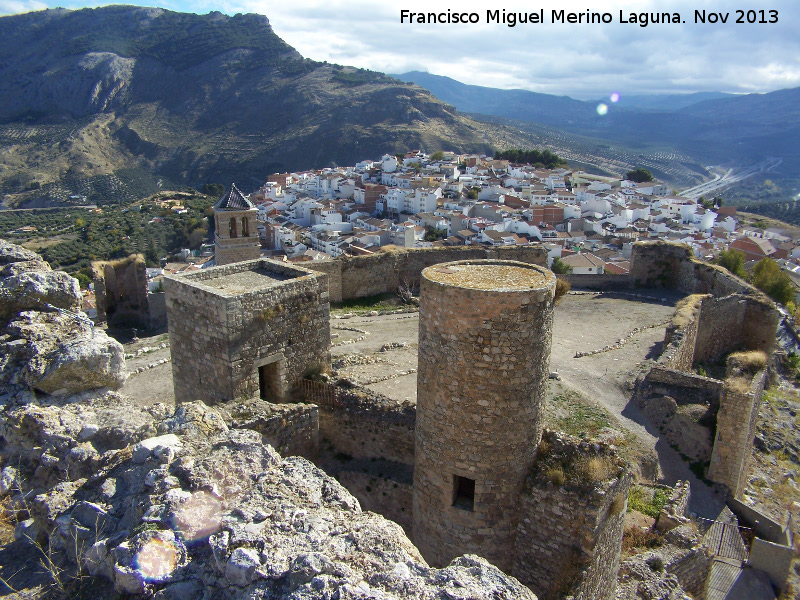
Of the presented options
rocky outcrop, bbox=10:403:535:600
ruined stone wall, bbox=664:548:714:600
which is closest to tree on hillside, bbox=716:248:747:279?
ruined stone wall, bbox=664:548:714:600

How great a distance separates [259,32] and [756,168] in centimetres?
13168

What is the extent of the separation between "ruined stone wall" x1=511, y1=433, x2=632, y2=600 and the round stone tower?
0.17m

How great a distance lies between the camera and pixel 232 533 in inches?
102

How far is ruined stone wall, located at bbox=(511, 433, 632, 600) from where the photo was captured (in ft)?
17.0

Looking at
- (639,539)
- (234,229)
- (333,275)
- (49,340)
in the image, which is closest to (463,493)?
(639,539)

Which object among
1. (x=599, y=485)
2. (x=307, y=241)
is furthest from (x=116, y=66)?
(x=599, y=485)

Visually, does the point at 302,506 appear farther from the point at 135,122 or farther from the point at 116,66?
the point at 116,66

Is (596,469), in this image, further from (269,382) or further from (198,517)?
(269,382)

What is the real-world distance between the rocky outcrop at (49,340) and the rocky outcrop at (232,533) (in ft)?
4.86

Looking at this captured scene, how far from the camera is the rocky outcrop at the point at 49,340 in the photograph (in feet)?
15.5

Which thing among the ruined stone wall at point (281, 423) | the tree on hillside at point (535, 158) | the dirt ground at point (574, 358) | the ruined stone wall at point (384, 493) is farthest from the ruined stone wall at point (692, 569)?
the tree on hillside at point (535, 158)

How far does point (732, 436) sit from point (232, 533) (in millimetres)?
9594

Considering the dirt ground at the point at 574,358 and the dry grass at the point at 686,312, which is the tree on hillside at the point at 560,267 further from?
the dry grass at the point at 686,312

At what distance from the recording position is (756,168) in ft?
450
